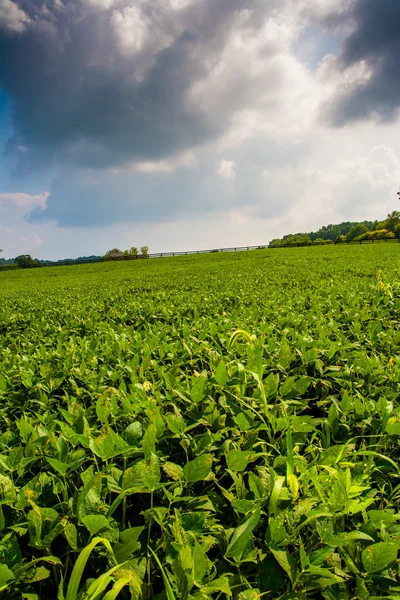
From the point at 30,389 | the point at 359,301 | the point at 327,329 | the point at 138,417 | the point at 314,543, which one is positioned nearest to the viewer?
the point at 314,543

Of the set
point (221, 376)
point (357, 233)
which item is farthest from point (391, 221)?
point (221, 376)

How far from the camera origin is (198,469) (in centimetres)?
121

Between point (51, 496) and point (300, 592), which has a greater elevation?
point (51, 496)

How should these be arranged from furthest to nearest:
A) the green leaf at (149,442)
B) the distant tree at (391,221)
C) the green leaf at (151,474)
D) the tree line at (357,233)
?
the distant tree at (391,221)
the tree line at (357,233)
the green leaf at (149,442)
the green leaf at (151,474)

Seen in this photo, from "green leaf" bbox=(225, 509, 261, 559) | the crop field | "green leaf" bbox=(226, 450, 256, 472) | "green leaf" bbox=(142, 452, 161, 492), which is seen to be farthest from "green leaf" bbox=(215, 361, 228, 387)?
"green leaf" bbox=(225, 509, 261, 559)

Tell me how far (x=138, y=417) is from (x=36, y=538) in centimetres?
77

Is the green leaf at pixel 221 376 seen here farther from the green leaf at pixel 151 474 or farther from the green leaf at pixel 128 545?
the green leaf at pixel 128 545

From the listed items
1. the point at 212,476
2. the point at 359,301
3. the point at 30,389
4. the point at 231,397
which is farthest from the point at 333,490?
the point at 359,301

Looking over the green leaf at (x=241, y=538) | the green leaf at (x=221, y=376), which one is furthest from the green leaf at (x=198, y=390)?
the green leaf at (x=241, y=538)

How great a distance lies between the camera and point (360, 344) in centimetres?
317

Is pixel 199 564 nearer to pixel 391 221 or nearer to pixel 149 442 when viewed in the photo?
pixel 149 442

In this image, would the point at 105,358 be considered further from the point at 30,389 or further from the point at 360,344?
the point at 360,344

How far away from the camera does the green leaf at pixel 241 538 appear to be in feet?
3.21

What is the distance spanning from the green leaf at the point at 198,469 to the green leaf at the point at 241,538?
222 mm
